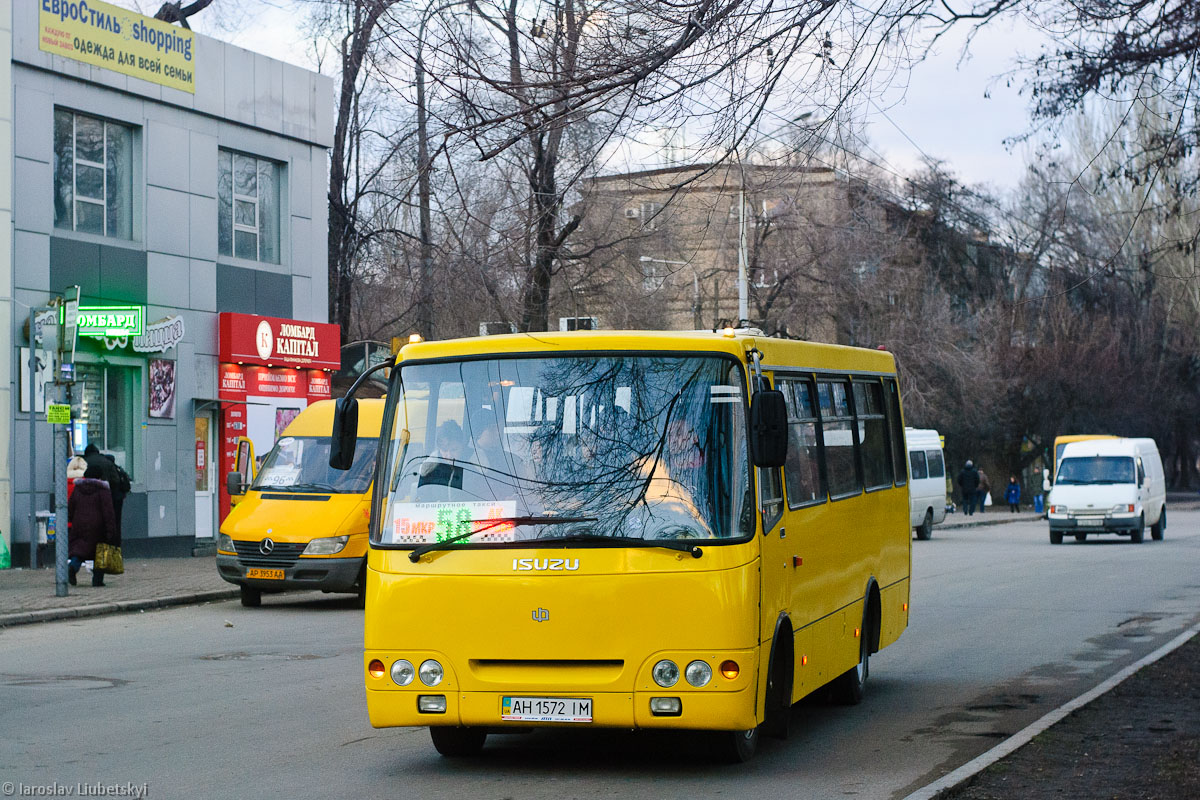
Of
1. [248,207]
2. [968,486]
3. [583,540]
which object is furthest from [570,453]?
[968,486]

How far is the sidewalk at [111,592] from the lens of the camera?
58.3ft

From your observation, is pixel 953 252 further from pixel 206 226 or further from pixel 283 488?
pixel 283 488

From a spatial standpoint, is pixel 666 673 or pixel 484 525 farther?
pixel 484 525

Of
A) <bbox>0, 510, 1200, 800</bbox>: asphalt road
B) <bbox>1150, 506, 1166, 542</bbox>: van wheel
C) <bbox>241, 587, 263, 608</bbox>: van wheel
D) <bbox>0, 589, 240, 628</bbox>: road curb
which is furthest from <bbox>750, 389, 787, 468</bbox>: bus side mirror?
<bbox>1150, 506, 1166, 542</bbox>: van wheel

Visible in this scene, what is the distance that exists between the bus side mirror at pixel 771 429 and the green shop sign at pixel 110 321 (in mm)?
18376

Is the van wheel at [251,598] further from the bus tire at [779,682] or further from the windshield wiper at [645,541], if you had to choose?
the windshield wiper at [645,541]

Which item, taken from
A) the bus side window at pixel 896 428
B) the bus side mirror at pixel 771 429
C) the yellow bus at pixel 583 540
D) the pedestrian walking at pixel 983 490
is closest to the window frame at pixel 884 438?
the bus side window at pixel 896 428

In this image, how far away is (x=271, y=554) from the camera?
18.4 meters

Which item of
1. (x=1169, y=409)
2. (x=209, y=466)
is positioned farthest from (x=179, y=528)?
(x=1169, y=409)

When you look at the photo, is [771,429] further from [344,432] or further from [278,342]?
[278,342]

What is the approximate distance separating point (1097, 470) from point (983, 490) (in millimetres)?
19560

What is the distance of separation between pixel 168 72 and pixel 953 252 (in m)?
36.6

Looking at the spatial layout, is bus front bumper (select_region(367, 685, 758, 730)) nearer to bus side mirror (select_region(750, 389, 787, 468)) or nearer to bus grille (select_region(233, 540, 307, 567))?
bus side mirror (select_region(750, 389, 787, 468))

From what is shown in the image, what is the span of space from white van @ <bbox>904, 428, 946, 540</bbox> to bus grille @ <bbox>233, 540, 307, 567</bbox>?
69.8 feet
